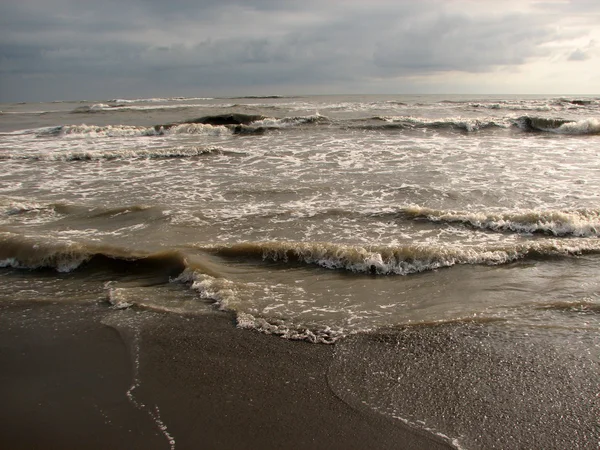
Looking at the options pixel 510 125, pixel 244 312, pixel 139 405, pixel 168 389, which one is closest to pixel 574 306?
pixel 244 312

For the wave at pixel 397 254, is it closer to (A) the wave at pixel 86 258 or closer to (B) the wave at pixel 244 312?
(A) the wave at pixel 86 258

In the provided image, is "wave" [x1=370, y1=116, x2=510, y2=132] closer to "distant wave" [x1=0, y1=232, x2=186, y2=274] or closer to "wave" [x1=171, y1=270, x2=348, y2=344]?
"distant wave" [x1=0, y1=232, x2=186, y2=274]

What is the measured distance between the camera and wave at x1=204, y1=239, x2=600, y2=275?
6855 mm

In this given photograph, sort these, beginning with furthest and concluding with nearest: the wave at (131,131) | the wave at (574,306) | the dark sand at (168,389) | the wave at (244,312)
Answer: the wave at (131,131) → the wave at (574,306) → the wave at (244,312) → the dark sand at (168,389)

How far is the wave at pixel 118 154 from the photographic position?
17.6 m

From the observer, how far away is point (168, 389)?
406cm

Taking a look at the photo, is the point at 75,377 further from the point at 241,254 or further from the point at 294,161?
the point at 294,161

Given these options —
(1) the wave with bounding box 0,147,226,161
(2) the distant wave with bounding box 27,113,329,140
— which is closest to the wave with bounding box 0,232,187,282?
(1) the wave with bounding box 0,147,226,161

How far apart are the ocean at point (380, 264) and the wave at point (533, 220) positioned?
0.03 m

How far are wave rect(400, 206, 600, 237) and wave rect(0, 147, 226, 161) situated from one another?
11.2 m

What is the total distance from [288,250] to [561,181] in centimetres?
855

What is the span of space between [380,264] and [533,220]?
3.73m

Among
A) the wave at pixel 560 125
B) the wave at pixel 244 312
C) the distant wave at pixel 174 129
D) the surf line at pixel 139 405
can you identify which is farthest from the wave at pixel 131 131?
the surf line at pixel 139 405

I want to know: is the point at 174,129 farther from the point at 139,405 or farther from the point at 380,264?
the point at 139,405
